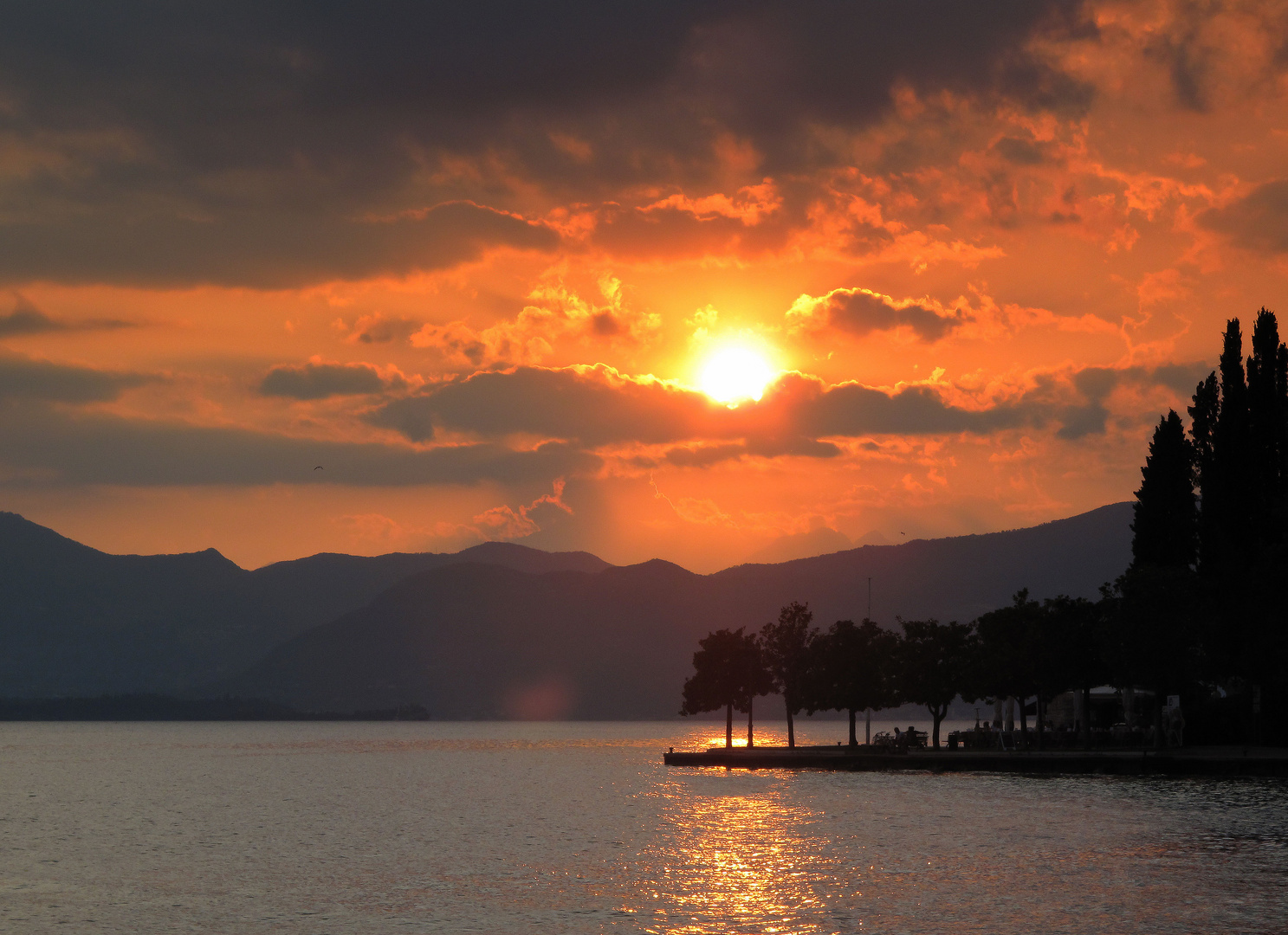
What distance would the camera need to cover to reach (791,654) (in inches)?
6535

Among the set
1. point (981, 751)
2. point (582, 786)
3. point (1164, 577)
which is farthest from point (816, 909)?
point (582, 786)

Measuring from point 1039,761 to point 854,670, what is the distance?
43221 mm

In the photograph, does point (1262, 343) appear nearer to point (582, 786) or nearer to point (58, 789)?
point (582, 786)

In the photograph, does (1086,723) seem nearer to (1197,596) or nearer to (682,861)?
(1197,596)

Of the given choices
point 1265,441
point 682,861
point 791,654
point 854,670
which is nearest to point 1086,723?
point 1265,441

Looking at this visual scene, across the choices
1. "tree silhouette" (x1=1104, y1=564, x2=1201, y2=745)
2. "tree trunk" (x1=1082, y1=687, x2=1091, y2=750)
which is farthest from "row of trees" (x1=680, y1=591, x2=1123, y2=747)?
"tree silhouette" (x1=1104, y1=564, x2=1201, y2=745)

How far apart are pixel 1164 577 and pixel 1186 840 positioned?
4551cm

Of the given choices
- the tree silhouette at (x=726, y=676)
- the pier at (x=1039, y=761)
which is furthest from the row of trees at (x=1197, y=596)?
the tree silhouette at (x=726, y=676)

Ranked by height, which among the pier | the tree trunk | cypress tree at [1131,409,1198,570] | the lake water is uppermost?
cypress tree at [1131,409,1198,570]

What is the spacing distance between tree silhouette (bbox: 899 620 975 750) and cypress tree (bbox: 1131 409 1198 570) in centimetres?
2308

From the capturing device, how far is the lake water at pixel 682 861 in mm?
54156

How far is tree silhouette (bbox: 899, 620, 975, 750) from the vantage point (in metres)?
144

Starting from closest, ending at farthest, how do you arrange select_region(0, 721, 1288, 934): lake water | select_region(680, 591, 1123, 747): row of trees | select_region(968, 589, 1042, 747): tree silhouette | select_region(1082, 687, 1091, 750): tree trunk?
select_region(0, 721, 1288, 934): lake water → select_region(1082, 687, 1091, 750): tree trunk → select_region(680, 591, 1123, 747): row of trees → select_region(968, 589, 1042, 747): tree silhouette

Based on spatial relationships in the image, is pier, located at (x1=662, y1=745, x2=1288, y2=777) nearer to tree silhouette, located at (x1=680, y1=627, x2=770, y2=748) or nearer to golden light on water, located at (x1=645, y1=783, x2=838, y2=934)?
tree silhouette, located at (x1=680, y1=627, x2=770, y2=748)
